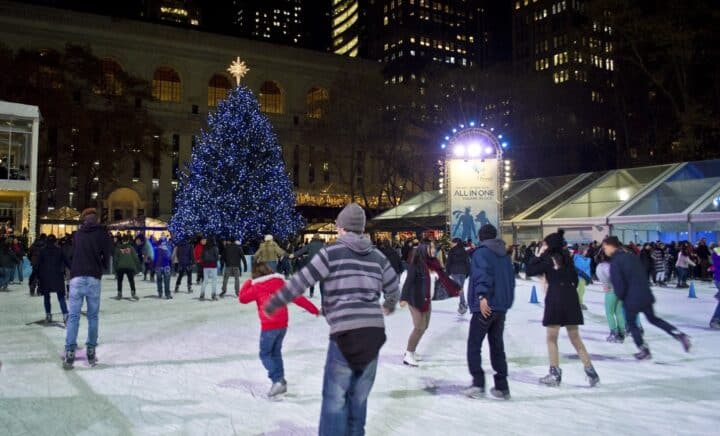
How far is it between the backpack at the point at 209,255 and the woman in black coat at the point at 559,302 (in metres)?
9.11

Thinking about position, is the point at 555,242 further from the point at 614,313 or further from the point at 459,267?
the point at 459,267

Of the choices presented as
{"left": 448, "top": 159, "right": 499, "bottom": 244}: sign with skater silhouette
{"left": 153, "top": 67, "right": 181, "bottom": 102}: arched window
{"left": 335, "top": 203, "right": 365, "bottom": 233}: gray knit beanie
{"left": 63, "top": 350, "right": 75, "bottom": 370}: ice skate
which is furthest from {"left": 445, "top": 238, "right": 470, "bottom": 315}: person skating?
{"left": 153, "top": 67, "right": 181, "bottom": 102}: arched window

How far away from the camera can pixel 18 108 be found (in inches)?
958

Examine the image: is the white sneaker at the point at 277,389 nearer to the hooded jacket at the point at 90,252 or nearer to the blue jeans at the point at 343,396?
the blue jeans at the point at 343,396

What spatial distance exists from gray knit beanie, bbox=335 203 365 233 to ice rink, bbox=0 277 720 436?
1711 mm

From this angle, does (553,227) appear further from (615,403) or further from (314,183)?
(314,183)

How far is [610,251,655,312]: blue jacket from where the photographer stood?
6.52 metres

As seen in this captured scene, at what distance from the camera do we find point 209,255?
1358cm

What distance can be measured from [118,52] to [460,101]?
96.5 ft

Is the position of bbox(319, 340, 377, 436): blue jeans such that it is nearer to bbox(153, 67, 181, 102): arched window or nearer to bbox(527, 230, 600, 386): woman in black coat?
bbox(527, 230, 600, 386): woman in black coat

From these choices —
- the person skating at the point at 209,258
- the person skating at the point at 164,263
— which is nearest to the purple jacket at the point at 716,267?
the person skating at the point at 209,258

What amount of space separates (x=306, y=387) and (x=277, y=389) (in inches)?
20.3

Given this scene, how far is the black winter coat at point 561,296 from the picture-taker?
5.65 metres

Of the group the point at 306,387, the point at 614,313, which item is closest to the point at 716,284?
the point at 614,313
